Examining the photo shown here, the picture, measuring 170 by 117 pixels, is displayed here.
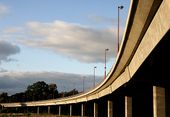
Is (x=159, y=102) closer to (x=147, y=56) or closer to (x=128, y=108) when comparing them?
(x=147, y=56)

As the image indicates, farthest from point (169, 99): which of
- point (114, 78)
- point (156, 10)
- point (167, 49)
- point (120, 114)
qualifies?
point (120, 114)

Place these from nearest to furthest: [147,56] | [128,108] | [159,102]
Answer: [147,56]
[159,102]
[128,108]

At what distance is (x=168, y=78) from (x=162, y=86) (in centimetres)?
154

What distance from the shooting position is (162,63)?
36.2 meters

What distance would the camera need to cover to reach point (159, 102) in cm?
4156

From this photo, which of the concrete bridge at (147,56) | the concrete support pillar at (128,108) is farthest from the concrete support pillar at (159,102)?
the concrete support pillar at (128,108)

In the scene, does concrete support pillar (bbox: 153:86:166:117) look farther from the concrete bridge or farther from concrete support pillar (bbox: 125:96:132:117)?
concrete support pillar (bbox: 125:96:132:117)

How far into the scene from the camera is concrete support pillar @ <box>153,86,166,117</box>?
40438 millimetres

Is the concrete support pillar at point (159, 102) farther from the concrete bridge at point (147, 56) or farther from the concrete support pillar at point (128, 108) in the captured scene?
the concrete support pillar at point (128, 108)

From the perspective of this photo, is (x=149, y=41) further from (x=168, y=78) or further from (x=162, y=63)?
(x=168, y=78)

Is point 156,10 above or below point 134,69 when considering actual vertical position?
above

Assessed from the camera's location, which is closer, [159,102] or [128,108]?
[159,102]

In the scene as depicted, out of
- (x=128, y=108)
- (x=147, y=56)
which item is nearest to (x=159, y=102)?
(x=147, y=56)

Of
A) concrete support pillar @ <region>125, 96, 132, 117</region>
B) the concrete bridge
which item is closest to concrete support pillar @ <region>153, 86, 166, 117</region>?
the concrete bridge
